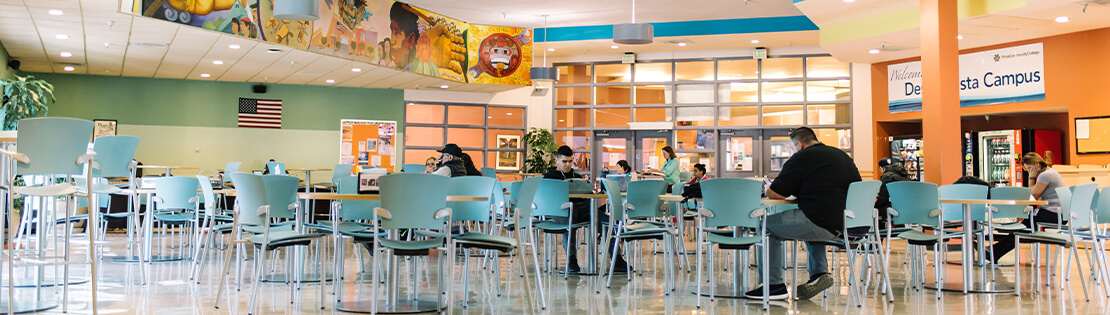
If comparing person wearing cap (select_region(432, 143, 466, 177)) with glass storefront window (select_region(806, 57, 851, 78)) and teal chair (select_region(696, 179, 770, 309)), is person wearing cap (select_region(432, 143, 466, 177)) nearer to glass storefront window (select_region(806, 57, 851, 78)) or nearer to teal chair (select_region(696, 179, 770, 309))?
teal chair (select_region(696, 179, 770, 309))

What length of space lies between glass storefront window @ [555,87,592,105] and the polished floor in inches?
371

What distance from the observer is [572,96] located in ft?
52.1

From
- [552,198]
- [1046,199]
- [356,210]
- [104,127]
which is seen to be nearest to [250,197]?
[356,210]

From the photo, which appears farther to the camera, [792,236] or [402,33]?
[402,33]

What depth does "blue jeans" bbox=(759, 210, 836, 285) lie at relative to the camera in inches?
199

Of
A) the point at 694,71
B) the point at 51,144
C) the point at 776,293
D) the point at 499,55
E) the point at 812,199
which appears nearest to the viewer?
the point at 51,144

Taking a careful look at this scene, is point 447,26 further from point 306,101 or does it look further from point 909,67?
point 909,67

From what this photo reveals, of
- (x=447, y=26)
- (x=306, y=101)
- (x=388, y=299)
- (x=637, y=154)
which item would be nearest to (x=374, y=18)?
(x=447, y=26)

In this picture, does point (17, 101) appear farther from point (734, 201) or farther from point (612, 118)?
point (612, 118)

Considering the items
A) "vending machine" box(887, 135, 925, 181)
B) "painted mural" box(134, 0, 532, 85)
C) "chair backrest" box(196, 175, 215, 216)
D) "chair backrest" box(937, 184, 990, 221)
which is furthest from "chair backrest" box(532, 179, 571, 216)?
"vending machine" box(887, 135, 925, 181)

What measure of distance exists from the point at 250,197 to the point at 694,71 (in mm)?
11612

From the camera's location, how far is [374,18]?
37.5 ft

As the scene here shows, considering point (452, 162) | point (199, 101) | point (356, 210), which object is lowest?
point (356, 210)

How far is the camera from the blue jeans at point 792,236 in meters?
5.06
